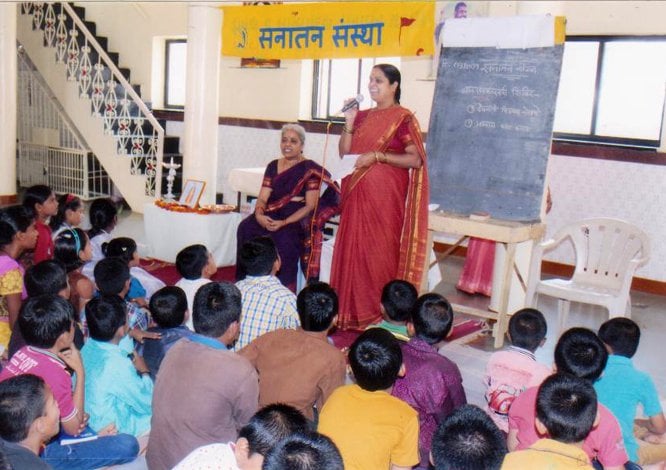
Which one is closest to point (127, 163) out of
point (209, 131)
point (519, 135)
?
point (209, 131)

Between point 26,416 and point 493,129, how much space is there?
336 cm

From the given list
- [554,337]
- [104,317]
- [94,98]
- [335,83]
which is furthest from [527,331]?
[94,98]

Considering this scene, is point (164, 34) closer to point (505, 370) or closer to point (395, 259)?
point (395, 259)

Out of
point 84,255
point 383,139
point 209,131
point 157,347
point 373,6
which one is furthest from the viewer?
point 209,131

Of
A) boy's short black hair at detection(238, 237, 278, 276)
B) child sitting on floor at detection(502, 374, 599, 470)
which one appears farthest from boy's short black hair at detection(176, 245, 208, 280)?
child sitting on floor at detection(502, 374, 599, 470)

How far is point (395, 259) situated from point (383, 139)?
2.47ft

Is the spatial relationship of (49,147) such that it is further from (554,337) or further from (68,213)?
(554,337)

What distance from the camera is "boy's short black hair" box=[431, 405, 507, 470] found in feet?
5.25

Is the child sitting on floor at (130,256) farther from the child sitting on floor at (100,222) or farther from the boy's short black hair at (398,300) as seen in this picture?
the boy's short black hair at (398,300)

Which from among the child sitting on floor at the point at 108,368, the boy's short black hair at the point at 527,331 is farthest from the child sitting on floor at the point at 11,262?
the boy's short black hair at the point at 527,331

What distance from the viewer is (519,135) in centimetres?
442

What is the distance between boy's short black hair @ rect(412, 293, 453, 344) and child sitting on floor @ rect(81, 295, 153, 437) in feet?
3.59

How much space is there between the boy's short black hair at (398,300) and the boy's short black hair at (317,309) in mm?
378

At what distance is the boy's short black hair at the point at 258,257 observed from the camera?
10.7 feet
